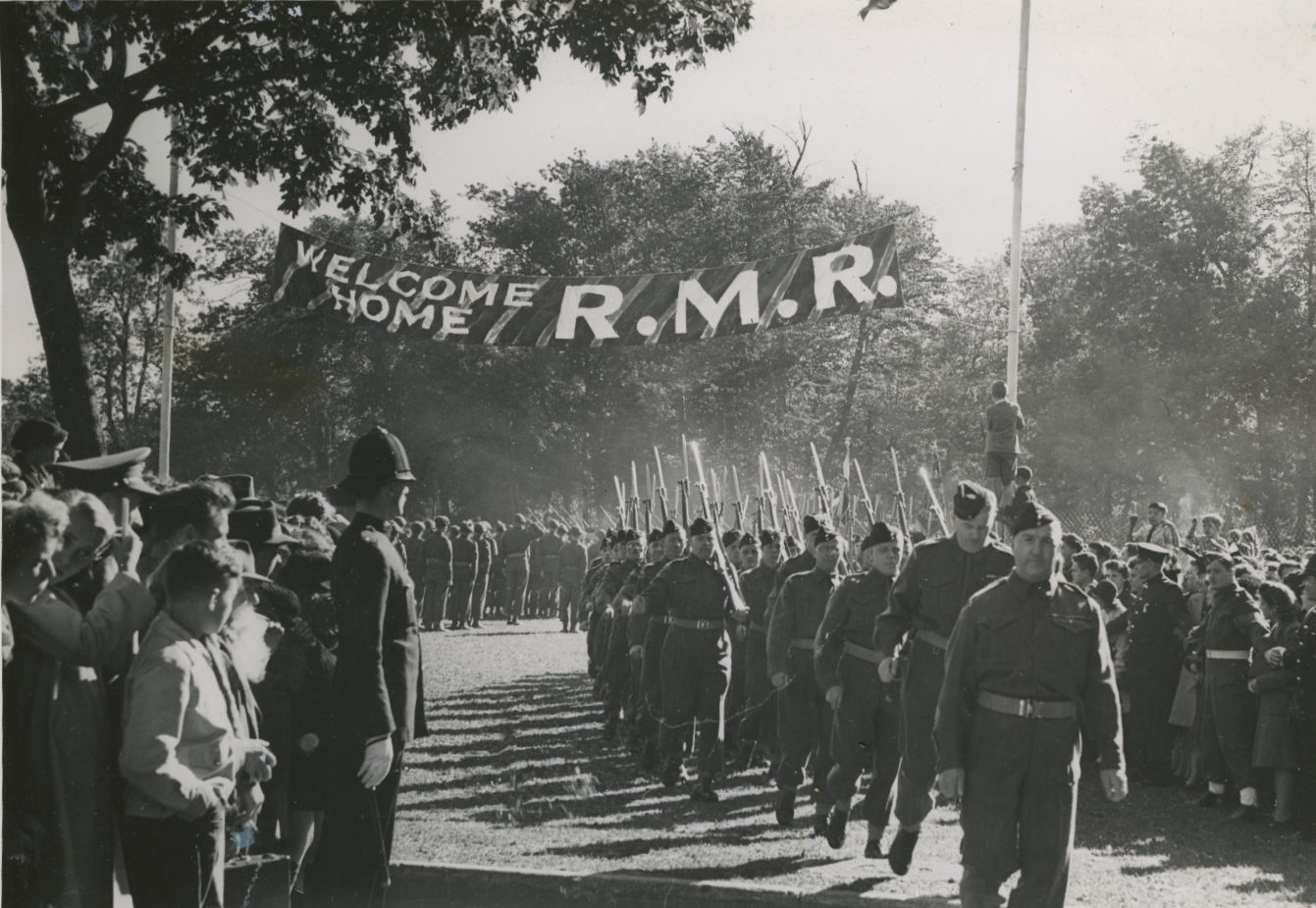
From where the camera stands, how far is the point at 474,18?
29.9 ft

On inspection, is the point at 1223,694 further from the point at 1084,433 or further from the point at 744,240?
the point at 1084,433

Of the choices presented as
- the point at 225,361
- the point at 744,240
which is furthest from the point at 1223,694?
the point at 744,240

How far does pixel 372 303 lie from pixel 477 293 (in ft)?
3.58

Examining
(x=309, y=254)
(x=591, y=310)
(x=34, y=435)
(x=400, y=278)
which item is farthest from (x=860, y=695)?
(x=309, y=254)

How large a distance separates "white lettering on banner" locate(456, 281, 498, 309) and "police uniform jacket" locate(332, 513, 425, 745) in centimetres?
732

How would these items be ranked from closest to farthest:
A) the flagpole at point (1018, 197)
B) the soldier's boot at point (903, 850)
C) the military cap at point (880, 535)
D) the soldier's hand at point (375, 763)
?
1. the soldier's hand at point (375, 763)
2. the soldier's boot at point (903, 850)
3. the military cap at point (880, 535)
4. the flagpole at point (1018, 197)

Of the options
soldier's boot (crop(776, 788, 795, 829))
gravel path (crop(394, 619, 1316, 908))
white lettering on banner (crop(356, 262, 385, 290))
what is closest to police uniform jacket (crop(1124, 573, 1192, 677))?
gravel path (crop(394, 619, 1316, 908))

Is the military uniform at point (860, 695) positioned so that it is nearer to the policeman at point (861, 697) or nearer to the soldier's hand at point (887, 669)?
the policeman at point (861, 697)

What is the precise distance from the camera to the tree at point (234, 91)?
319 inches

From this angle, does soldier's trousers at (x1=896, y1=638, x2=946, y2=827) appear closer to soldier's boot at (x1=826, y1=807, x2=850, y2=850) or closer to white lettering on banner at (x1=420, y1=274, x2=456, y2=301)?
soldier's boot at (x1=826, y1=807, x2=850, y2=850)

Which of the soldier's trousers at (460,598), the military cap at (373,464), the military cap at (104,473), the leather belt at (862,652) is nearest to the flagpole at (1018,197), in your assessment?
the leather belt at (862,652)

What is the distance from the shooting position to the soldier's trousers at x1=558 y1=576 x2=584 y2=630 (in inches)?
1059

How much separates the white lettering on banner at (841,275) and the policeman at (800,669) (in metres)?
2.94

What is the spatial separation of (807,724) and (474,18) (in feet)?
18.8
